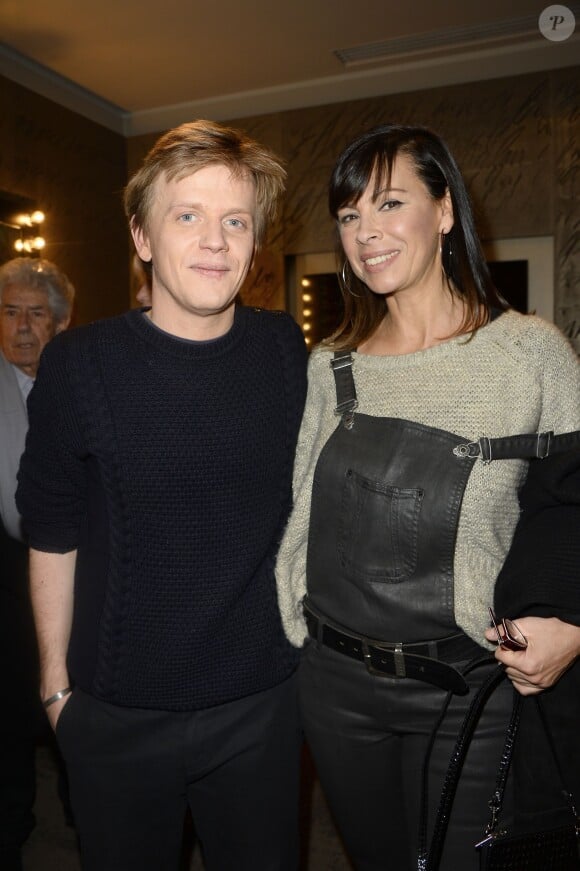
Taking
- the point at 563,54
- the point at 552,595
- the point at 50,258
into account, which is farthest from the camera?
the point at 50,258

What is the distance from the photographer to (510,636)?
48.6 inches

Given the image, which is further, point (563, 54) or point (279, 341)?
point (563, 54)

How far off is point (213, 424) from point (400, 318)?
0.45 m

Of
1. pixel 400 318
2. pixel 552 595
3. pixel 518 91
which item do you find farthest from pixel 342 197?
pixel 518 91

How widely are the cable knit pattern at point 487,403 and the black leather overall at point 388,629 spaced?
3 cm

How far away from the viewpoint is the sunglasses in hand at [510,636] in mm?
1233

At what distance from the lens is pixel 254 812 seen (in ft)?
4.58

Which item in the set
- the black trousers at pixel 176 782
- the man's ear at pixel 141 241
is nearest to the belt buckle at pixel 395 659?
the black trousers at pixel 176 782

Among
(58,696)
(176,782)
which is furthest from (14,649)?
(176,782)

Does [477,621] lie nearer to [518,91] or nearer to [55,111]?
[518,91]

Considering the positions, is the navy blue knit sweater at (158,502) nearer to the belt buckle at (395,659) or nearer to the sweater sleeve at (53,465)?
the sweater sleeve at (53,465)

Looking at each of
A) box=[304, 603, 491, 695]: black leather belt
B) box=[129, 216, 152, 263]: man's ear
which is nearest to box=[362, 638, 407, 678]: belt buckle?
box=[304, 603, 491, 695]: black leather belt

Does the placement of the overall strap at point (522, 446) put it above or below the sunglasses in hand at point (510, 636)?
above

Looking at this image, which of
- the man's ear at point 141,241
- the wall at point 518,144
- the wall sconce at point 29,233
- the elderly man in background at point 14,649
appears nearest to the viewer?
the man's ear at point 141,241
